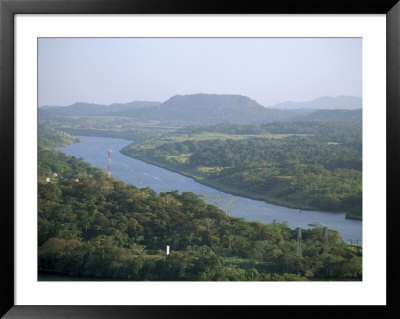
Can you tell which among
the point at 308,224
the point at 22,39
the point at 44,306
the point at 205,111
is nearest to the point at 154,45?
the point at 205,111

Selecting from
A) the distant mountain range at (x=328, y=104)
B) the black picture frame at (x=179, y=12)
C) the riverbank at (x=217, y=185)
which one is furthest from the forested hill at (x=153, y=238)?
the distant mountain range at (x=328, y=104)

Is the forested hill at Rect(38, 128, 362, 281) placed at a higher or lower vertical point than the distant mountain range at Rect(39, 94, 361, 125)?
lower

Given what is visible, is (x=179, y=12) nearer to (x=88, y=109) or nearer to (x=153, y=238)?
(x=88, y=109)

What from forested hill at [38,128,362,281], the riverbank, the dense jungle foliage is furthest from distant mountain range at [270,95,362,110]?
forested hill at [38,128,362,281]

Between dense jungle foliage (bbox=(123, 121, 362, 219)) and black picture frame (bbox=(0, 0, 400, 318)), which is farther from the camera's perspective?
dense jungle foliage (bbox=(123, 121, 362, 219))

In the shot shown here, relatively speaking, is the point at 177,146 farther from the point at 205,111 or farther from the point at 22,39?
the point at 22,39

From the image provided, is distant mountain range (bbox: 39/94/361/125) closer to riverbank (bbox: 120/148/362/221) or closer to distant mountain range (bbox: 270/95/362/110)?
distant mountain range (bbox: 270/95/362/110)

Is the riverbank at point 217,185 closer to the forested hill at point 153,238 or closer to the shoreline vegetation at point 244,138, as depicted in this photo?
the shoreline vegetation at point 244,138
